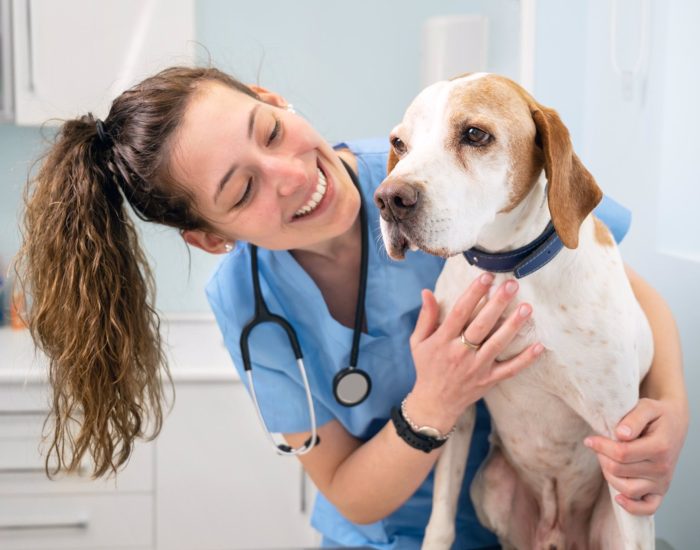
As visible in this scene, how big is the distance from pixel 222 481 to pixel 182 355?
0.36 meters

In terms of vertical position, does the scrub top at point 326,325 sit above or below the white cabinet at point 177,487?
above

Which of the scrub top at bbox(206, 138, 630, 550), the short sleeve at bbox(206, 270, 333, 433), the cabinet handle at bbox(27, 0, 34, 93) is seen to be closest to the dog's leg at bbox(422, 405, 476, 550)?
the scrub top at bbox(206, 138, 630, 550)

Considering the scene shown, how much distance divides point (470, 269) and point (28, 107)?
160cm

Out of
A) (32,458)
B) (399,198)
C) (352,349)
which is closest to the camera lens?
(399,198)

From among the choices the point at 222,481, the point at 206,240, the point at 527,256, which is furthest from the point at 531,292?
the point at 222,481

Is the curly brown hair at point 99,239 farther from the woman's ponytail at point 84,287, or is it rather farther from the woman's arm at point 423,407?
the woman's arm at point 423,407

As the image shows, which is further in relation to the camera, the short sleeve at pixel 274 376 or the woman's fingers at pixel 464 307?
the short sleeve at pixel 274 376

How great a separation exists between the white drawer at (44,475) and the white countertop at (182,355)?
0.61 feet

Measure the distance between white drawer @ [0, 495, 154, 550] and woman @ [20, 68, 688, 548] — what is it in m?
0.85

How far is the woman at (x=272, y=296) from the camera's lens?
109 centimetres

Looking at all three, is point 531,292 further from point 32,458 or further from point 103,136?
point 32,458

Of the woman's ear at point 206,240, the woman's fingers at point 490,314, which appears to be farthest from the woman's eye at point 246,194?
the woman's fingers at point 490,314

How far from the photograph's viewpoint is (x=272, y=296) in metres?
1.31

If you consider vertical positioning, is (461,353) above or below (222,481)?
above
